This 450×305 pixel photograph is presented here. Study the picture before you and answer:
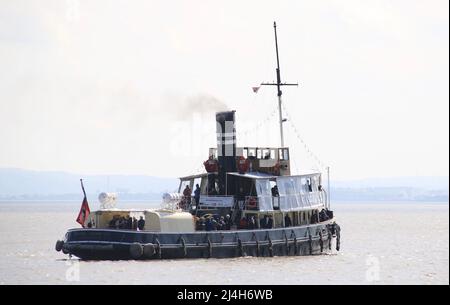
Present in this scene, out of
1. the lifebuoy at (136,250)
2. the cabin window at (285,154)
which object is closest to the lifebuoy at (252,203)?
the cabin window at (285,154)

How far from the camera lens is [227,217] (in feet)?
205

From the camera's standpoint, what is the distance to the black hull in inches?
2190

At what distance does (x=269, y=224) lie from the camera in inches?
2482

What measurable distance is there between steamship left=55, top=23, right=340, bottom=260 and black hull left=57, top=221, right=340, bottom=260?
53 millimetres

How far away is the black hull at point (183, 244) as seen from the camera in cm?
5562

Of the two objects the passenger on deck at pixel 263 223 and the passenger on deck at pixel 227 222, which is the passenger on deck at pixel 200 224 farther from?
the passenger on deck at pixel 263 223

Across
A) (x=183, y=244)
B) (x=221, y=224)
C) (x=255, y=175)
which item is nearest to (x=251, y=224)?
(x=221, y=224)

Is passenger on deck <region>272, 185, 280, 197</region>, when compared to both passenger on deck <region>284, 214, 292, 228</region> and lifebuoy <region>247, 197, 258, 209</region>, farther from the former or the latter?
lifebuoy <region>247, 197, 258, 209</region>

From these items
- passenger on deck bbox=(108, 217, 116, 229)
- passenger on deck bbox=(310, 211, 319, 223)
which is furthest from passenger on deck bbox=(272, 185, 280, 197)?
passenger on deck bbox=(108, 217, 116, 229)

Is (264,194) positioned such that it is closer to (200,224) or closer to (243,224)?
(243,224)
